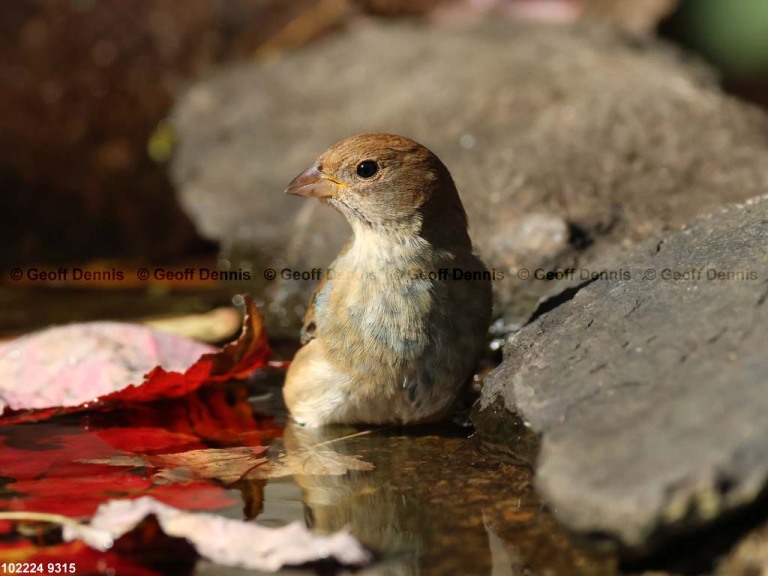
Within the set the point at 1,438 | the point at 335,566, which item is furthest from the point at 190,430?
the point at 335,566

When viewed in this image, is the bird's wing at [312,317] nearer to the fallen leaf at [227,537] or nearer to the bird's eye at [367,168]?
the bird's eye at [367,168]

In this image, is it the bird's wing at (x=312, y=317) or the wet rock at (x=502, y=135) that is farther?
the wet rock at (x=502, y=135)

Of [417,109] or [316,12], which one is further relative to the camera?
[316,12]

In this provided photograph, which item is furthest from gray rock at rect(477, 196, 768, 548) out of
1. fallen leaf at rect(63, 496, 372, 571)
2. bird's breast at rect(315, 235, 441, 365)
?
fallen leaf at rect(63, 496, 372, 571)

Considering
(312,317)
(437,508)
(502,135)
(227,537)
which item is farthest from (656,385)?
(502,135)

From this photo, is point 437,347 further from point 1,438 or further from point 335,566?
point 1,438

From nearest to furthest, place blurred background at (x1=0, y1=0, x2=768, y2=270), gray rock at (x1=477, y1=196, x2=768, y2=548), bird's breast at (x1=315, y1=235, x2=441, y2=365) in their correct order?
1. gray rock at (x1=477, y1=196, x2=768, y2=548)
2. bird's breast at (x1=315, y1=235, x2=441, y2=365)
3. blurred background at (x1=0, y1=0, x2=768, y2=270)

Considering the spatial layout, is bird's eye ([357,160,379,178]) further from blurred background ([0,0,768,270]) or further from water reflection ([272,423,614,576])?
blurred background ([0,0,768,270])

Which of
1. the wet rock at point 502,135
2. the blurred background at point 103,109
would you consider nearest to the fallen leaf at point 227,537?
the wet rock at point 502,135
